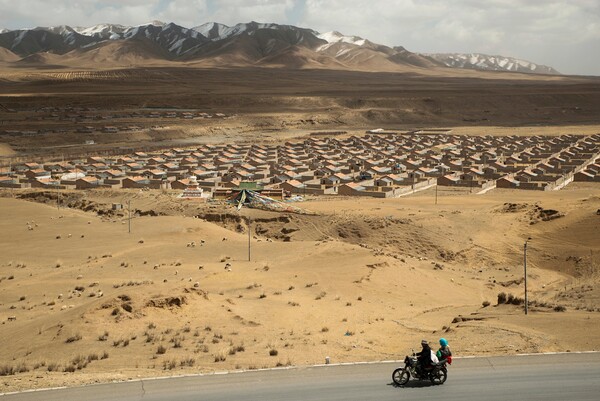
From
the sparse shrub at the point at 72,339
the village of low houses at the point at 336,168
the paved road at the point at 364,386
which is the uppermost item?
the paved road at the point at 364,386

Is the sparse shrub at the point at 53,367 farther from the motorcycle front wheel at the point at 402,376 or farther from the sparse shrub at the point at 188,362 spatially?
the motorcycle front wheel at the point at 402,376

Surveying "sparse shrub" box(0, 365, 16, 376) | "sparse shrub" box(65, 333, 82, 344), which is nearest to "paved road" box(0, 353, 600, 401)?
"sparse shrub" box(0, 365, 16, 376)

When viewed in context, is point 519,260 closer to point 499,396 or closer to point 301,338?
point 301,338

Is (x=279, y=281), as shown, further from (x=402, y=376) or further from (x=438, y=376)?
(x=438, y=376)

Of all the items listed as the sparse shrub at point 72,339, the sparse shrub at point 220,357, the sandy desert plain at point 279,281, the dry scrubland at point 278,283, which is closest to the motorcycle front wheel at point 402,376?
the sandy desert plain at point 279,281

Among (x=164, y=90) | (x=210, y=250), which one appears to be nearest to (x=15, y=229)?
(x=210, y=250)

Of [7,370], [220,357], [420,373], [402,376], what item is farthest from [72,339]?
[420,373]
